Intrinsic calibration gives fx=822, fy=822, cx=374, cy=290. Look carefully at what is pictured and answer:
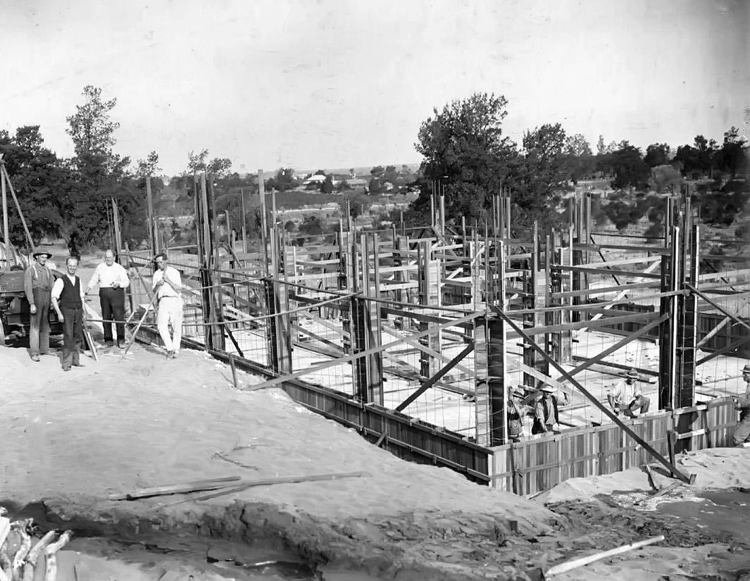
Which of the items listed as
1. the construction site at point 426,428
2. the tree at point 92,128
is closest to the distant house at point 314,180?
the tree at point 92,128

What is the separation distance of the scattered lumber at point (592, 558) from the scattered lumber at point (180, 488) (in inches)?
124

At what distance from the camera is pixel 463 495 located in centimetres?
820

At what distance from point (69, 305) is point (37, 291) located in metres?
0.49

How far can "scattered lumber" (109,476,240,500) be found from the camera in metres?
7.50

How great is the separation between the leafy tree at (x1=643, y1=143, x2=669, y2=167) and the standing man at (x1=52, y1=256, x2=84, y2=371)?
3448 centimetres

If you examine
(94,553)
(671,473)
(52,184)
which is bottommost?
(671,473)

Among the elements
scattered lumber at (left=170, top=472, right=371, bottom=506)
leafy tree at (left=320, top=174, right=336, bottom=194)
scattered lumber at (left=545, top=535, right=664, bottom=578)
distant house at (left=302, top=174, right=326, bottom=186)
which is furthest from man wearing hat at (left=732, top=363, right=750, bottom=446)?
distant house at (left=302, top=174, right=326, bottom=186)

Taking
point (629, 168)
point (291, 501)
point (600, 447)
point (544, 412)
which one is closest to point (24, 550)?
point (291, 501)

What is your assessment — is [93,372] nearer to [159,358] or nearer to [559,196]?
[159,358]

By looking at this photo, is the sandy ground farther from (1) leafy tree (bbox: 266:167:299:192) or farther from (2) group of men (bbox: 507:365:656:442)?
(1) leafy tree (bbox: 266:167:299:192)

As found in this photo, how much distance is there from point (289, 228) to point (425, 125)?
1145 centimetres

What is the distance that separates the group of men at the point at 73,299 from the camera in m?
11.2

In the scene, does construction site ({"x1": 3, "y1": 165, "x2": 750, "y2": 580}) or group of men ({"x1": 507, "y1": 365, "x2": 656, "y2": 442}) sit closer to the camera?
construction site ({"x1": 3, "y1": 165, "x2": 750, "y2": 580})

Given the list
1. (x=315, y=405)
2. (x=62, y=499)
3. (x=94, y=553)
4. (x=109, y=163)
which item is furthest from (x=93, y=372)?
(x=109, y=163)
